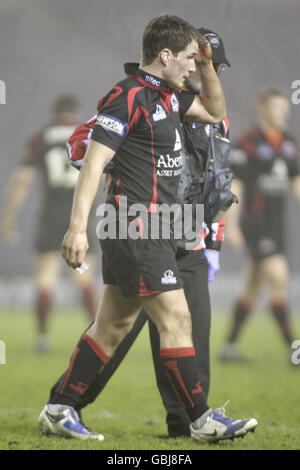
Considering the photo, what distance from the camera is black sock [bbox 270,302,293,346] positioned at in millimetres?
6094

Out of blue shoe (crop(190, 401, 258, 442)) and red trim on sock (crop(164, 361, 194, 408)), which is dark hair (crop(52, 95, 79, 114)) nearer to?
red trim on sock (crop(164, 361, 194, 408))

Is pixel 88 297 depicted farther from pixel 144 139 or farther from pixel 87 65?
pixel 87 65

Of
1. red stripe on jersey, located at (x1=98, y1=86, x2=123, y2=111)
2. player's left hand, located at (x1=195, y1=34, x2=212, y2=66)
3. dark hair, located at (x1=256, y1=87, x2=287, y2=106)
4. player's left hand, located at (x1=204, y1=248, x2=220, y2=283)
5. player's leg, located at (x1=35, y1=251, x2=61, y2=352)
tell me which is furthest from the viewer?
player's leg, located at (x1=35, y1=251, x2=61, y2=352)

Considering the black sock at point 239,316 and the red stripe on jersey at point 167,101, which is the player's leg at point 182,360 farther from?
the black sock at point 239,316

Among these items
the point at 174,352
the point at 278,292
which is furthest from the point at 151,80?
the point at 278,292

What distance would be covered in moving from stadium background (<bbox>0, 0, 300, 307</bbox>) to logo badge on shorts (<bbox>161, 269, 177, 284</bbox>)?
7095 millimetres

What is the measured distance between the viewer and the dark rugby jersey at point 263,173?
6.29 metres

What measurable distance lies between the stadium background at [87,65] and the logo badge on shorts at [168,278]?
7.09 metres

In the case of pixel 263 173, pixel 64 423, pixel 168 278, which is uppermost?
pixel 263 173

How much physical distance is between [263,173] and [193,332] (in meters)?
3.32

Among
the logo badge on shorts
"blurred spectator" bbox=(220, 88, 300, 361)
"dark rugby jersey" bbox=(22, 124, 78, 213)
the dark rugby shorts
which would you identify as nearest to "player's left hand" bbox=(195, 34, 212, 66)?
the dark rugby shorts

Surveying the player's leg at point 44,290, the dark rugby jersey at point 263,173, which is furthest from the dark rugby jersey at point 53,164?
the dark rugby jersey at point 263,173

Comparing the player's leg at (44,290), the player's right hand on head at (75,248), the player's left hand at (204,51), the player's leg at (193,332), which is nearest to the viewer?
the player's right hand on head at (75,248)

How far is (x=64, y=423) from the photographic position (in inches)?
121
